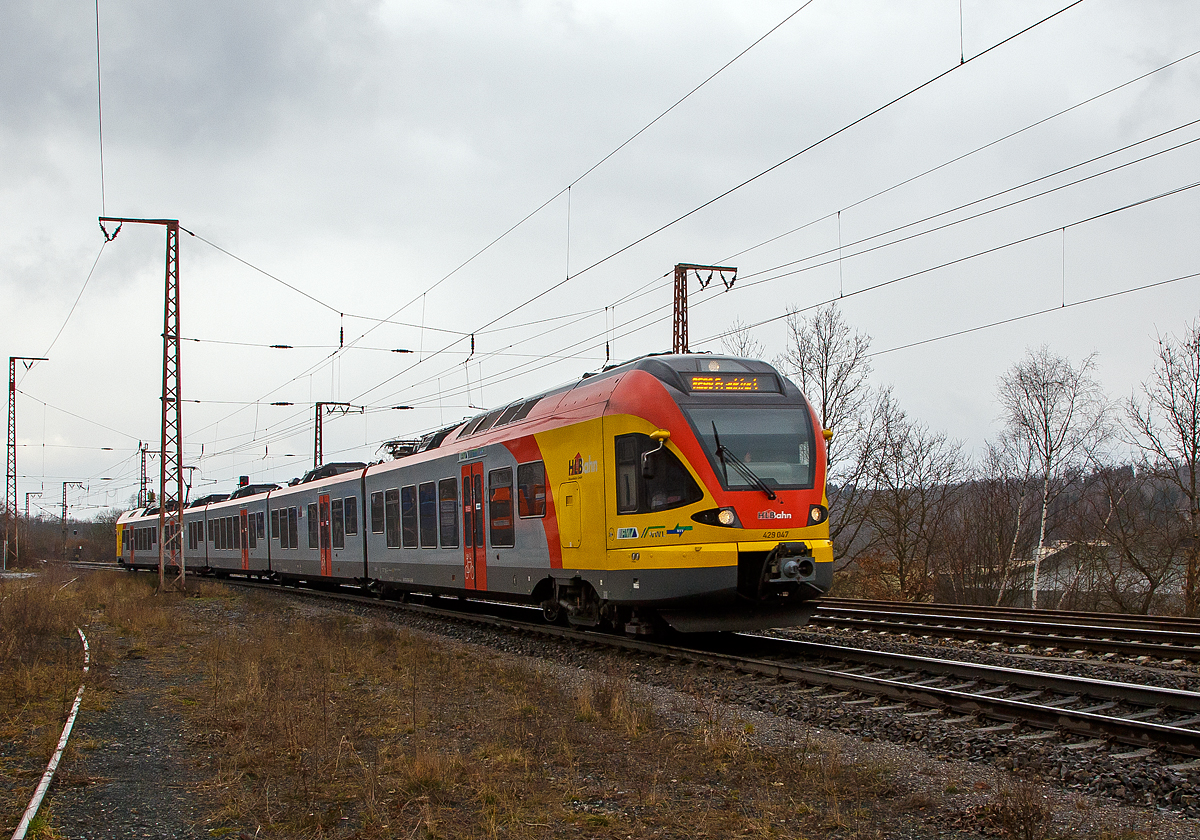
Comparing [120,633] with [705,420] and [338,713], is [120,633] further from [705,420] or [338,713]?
[705,420]

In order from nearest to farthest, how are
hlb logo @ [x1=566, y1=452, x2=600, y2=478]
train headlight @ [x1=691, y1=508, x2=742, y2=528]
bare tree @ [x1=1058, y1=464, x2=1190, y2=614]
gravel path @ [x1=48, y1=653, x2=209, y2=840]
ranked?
1. gravel path @ [x1=48, y1=653, x2=209, y2=840]
2. train headlight @ [x1=691, y1=508, x2=742, y2=528]
3. hlb logo @ [x1=566, y1=452, x2=600, y2=478]
4. bare tree @ [x1=1058, y1=464, x2=1190, y2=614]

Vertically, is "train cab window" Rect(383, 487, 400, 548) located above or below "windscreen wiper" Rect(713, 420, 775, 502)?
below

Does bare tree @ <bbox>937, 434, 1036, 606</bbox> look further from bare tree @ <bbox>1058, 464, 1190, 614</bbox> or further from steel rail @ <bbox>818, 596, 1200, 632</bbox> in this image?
steel rail @ <bbox>818, 596, 1200, 632</bbox>

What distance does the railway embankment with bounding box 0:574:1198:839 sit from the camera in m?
5.17

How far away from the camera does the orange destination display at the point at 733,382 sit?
36.8 ft

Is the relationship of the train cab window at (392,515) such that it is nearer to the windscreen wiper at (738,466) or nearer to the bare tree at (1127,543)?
the windscreen wiper at (738,466)

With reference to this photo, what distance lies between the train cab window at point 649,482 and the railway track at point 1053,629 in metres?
4.59

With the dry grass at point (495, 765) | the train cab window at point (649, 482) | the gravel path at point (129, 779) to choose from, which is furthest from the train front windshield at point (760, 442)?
the gravel path at point (129, 779)

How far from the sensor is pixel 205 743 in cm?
744

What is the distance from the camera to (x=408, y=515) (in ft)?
61.5

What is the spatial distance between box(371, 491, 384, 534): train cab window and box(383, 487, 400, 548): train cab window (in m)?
0.28

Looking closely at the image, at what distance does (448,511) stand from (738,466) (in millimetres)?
7394

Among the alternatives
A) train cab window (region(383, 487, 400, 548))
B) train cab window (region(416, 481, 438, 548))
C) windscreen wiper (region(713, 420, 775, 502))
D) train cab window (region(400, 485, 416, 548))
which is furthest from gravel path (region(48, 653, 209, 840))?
train cab window (region(383, 487, 400, 548))

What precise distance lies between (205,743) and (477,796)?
294 centimetres
